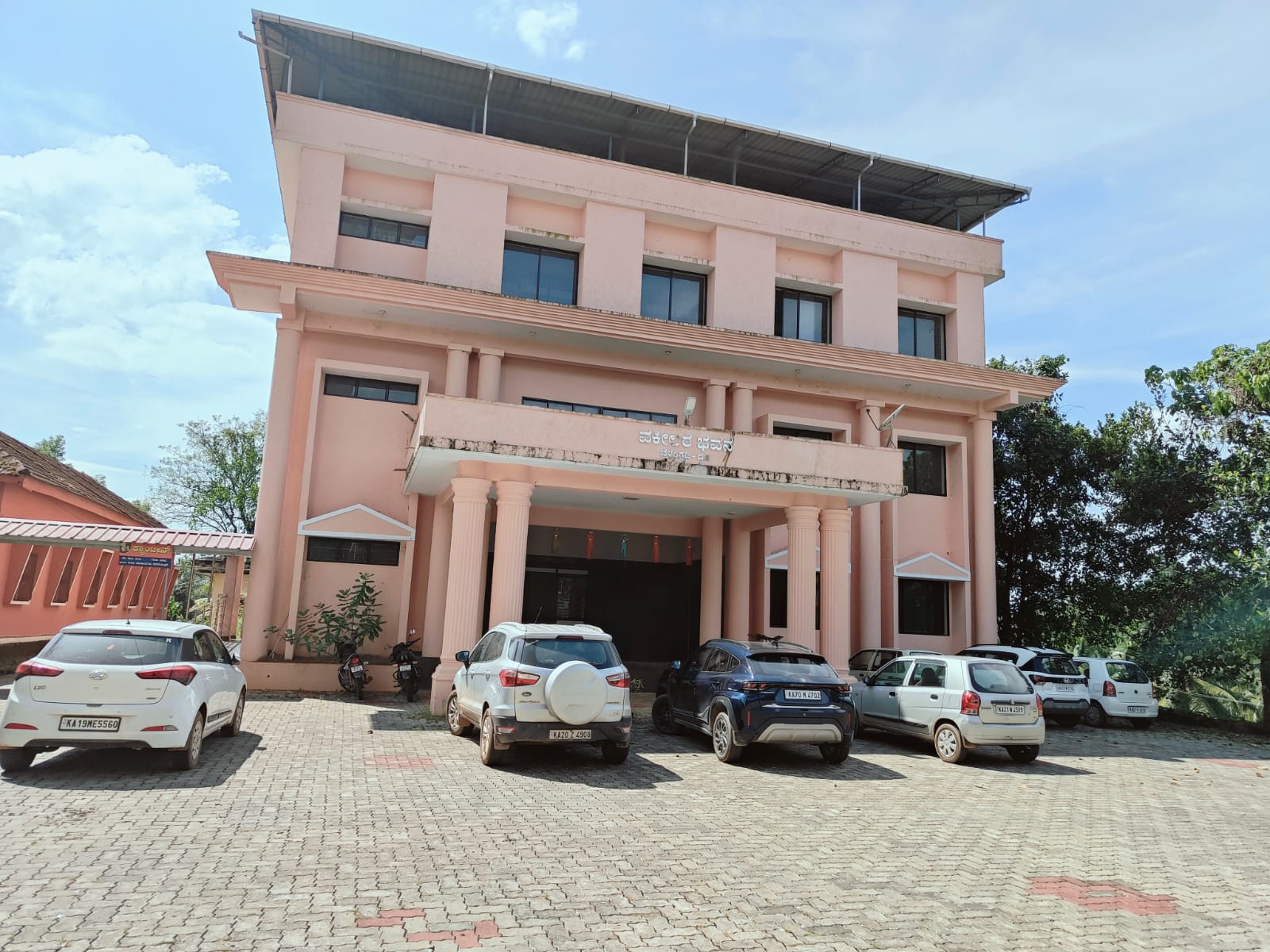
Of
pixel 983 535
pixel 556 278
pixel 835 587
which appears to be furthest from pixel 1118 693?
pixel 556 278

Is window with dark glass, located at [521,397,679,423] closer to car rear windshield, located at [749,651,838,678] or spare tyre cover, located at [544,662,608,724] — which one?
car rear windshield, located at [749,651,838,678]

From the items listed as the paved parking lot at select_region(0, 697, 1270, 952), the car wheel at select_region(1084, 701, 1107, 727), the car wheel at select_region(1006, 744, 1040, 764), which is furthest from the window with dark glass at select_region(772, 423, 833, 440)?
the paved parking lot at select_region(0, 697, 1270, 952)

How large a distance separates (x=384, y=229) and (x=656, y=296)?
646 centimetres

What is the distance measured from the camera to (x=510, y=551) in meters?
13.8

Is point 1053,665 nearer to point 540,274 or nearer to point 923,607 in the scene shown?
point 923,607

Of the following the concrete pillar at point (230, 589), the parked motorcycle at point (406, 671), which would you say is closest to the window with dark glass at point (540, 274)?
the parked motorcycle at point (406, 671)

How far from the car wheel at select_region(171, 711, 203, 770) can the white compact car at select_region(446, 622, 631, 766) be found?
307 centimetres

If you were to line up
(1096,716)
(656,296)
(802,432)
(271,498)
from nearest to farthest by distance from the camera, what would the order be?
(271,498) → (1096,716) → (656,296) → (802,432)

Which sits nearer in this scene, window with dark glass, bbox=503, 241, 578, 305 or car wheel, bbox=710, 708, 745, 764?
car wheel, bbox=710, 708, 745, 764

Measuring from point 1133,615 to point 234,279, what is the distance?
22.6 meters

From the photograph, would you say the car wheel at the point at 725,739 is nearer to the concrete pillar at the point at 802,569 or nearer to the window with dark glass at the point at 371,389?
the concrete pillar at the point at 802,569

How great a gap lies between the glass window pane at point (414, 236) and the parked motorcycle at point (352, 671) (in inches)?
344

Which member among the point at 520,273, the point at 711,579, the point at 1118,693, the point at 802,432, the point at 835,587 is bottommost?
the point at 1118,693

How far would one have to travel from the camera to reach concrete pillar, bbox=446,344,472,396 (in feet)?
57.1
